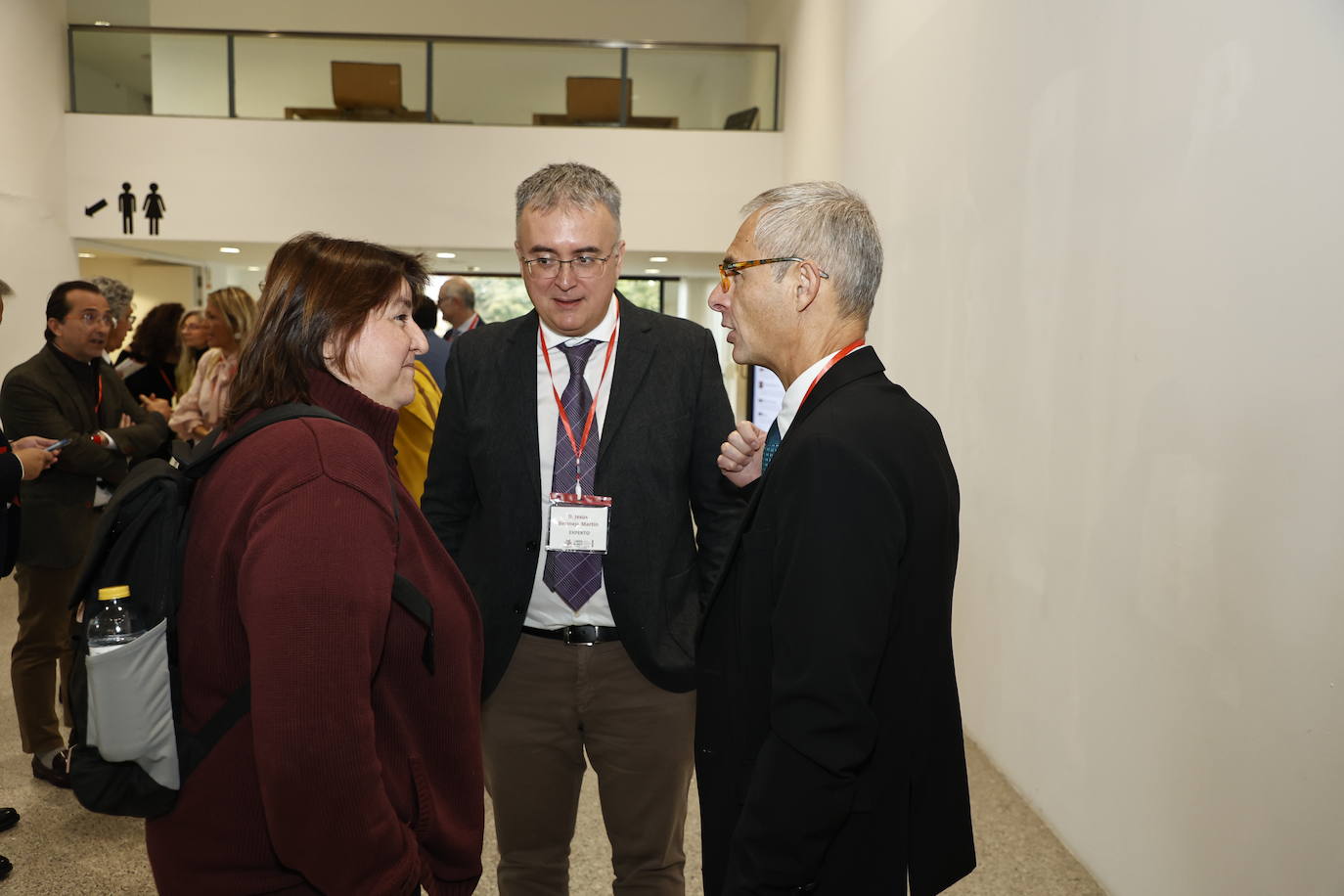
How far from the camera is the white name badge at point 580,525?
1974 millimetres

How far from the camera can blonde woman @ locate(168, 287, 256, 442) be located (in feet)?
13.2

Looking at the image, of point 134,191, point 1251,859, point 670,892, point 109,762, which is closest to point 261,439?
point 109,762

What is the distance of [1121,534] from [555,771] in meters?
1.63

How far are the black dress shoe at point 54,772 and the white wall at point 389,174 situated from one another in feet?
19.6

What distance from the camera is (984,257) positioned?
3670 mm

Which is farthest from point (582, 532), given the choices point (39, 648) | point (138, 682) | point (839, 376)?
point (39, 648)

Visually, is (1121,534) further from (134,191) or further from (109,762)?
(134,191)

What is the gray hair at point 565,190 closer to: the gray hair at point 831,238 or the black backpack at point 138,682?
the gray hair at point 831,238

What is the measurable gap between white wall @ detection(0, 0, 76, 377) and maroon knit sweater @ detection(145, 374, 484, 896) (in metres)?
7.68

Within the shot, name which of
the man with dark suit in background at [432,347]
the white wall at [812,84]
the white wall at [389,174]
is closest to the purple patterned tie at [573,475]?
the man with dark suit in background at [432,347]

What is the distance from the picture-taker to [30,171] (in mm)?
7891

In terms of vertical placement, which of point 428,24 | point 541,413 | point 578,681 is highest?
point 428,24

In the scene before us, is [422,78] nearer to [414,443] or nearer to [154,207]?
[154,207]

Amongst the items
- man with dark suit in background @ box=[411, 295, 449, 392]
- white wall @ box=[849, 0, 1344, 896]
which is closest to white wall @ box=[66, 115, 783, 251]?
man with dark suit in background @ box=[411, 295, 449, 392]
